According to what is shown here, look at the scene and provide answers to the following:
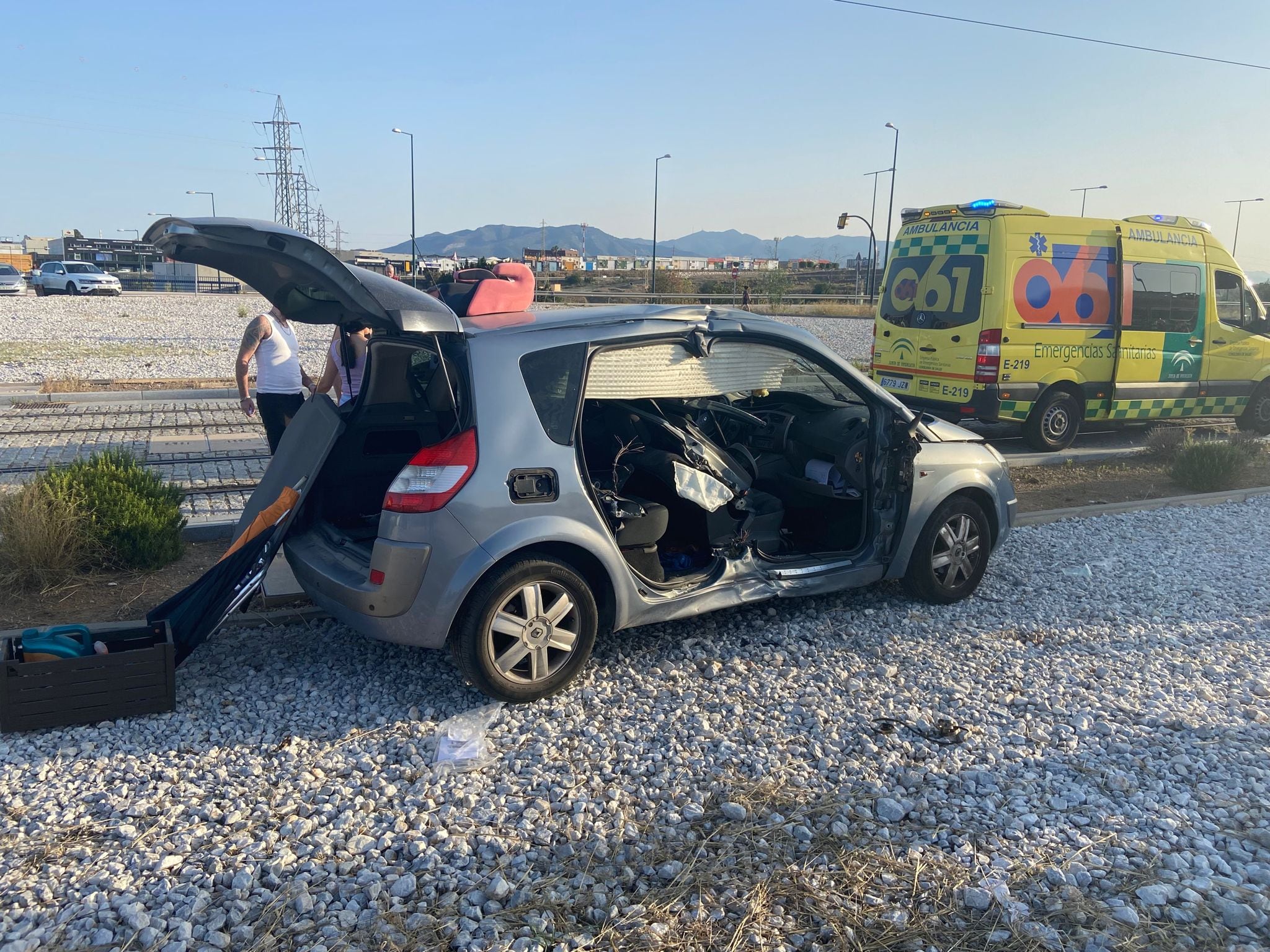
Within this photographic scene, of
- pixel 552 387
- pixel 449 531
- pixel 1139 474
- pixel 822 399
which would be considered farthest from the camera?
pixel 1139 474

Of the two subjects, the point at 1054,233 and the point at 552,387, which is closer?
the point at 552,387

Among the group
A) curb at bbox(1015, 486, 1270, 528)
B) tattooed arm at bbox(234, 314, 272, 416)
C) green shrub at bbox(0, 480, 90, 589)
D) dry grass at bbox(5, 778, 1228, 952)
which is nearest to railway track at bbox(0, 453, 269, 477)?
tattooed arm at bbox(234, 314, 272, 416)

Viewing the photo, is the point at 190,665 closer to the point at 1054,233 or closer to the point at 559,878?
the point at 559,878

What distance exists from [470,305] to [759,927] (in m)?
3.11

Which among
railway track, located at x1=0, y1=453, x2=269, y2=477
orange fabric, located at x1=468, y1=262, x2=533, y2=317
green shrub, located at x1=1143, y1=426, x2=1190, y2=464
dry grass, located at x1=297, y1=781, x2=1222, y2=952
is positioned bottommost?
dry grass, located at x1=297, y1=781, x2=1222, y2=952

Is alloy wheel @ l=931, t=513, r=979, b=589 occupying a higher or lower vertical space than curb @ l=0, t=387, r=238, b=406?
higher

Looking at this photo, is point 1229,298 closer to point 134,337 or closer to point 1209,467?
point 1209,467

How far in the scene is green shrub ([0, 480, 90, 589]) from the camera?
210 inches

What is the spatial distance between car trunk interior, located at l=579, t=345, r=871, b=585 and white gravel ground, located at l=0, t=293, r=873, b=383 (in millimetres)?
11795

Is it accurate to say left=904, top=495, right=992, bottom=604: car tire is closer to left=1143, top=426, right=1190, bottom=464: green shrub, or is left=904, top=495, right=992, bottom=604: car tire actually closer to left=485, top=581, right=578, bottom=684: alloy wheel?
left=485, top=581, right=578, bottom=684: alloy wheel

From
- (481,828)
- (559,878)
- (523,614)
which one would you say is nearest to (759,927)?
(559,878)

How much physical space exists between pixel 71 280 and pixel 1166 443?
43.5m

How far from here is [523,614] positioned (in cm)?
421

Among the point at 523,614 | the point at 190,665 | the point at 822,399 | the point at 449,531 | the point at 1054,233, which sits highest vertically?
the point at 1054,233
